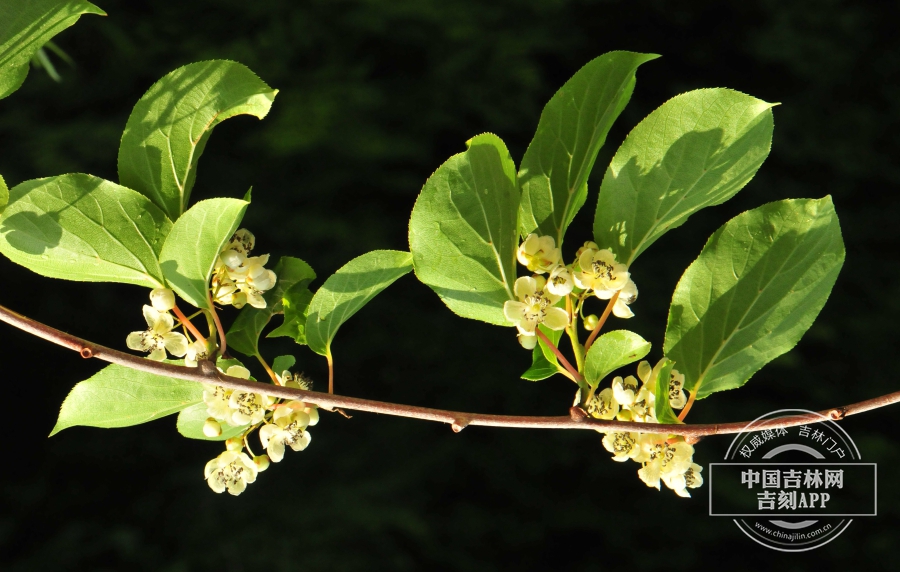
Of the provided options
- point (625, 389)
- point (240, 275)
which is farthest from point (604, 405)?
point (240, 275)

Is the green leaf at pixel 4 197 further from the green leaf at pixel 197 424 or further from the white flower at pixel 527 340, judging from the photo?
the white flower at pixel 527 340

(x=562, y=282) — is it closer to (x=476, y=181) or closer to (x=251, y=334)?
(x=476, y=181)

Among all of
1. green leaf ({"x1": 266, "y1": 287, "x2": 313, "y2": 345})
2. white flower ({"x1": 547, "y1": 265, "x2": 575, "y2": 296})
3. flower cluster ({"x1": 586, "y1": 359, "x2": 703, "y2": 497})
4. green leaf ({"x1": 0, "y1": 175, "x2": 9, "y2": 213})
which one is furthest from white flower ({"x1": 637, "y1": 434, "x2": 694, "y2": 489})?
green leaf ({"x1": 0, "y1": 175, "x2": 9, "y2": 213})

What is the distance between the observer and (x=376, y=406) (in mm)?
389

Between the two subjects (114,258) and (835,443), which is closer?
(114,258)

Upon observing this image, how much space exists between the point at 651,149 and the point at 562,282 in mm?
88

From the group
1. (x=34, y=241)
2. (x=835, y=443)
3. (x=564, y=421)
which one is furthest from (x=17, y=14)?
(x=835, y=443)

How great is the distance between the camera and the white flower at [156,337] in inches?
16.6

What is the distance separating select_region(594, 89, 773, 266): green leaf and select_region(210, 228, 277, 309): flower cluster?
0.20 meters

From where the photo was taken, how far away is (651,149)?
0.40m

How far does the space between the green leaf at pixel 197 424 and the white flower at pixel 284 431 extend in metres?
0.04

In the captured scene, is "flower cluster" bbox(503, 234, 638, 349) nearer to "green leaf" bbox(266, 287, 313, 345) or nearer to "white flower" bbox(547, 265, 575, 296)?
"white flower" bbox(547, 265, 575, 296)

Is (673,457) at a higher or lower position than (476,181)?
lower

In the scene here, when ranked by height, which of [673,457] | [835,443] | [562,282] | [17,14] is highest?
[17,14]
